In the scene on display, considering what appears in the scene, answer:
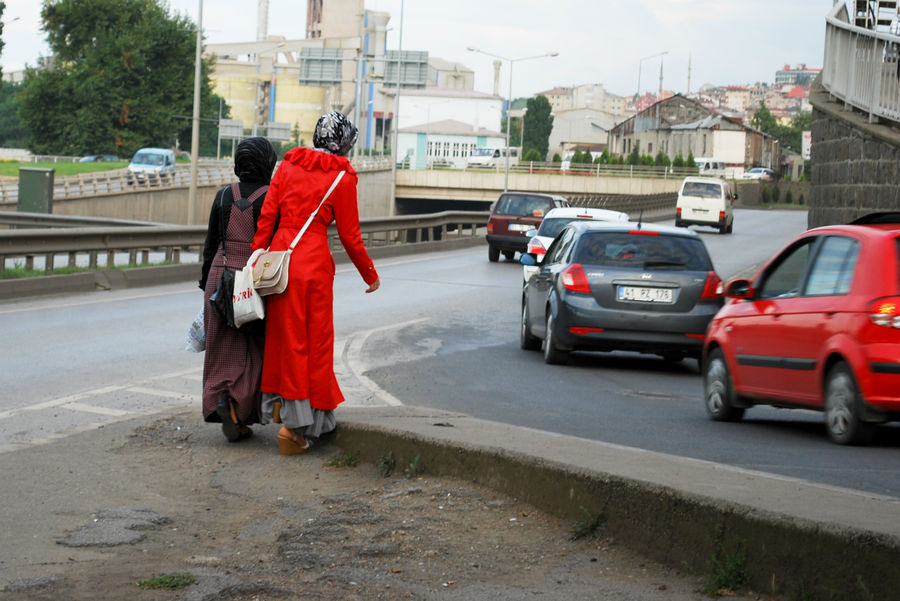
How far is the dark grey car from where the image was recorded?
12977 millimetres

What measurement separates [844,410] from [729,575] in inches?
161

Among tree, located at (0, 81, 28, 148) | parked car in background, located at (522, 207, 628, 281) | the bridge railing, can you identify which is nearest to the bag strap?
the bridge railing

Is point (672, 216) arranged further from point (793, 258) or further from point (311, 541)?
point (311, 541)

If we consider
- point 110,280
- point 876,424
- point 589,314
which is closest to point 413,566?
point 876,424

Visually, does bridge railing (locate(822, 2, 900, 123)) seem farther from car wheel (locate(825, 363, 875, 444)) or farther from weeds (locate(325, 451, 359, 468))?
weeds (locate(325, 451, 359, 468))

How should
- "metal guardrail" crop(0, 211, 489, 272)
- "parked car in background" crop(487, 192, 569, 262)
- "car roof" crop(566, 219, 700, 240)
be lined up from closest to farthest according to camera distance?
"car roof" crop(566, 219, 700, 240) → "metal guardrail" crop(0, 211, 489, 272) → "parked car in background" crop(487, 192, 569, 262)

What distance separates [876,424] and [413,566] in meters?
4.34

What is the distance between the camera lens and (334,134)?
7105 mm

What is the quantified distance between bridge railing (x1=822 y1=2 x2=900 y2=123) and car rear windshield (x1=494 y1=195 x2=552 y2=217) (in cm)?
1146

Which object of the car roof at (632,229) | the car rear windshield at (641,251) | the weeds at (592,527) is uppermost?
the car roof at (632,229)

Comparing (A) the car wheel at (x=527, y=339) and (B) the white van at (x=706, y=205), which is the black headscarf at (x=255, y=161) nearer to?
(A) the car wheel at (x=527, y=339)

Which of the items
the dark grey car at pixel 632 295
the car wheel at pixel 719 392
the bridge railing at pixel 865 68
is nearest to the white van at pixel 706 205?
the bridge railing at pixel 865 68

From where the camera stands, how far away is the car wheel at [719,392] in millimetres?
9812

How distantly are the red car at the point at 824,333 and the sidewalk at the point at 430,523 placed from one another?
7.70 ft
